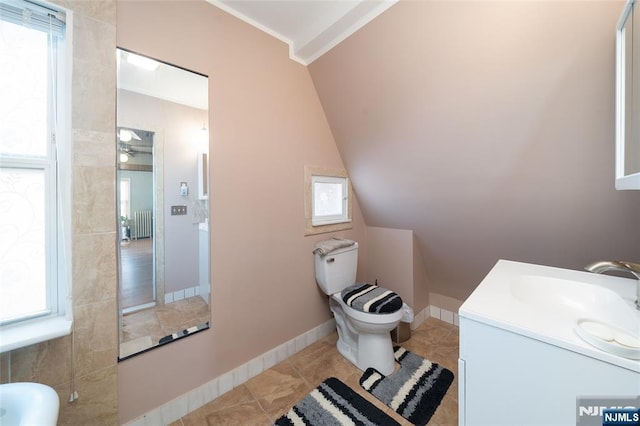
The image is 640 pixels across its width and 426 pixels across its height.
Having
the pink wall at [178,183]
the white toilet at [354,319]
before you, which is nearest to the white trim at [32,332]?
the pink wall at [178,183]

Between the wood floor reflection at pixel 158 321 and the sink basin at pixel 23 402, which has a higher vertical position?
the sink basin at pixel 23 402

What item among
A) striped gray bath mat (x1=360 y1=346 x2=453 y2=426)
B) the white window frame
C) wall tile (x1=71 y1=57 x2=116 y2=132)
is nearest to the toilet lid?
striped gray bath mat (x1=360 y1=346 x2=453 y2=426)

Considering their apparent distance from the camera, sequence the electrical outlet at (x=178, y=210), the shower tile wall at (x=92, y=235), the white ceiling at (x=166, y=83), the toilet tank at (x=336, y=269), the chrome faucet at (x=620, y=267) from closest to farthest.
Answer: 1. the chrome faucet at (x=620, y=267)
2. the shower tile wall at (x=92, y=235)
3. the white ceiling at (x=166, y=83)
4. the electrical outlet at (x=178, y=210)
5. the toilet tank at (x=336, y=269)

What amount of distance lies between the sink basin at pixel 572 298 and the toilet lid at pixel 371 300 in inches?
30.0

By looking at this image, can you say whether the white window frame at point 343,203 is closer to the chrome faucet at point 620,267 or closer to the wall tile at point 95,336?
the wall tile at point 95,336

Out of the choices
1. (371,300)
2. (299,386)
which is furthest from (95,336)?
(371,300)

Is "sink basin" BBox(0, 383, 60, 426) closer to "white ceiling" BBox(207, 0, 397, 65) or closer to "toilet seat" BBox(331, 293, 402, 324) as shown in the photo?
"toilet seat" BBox(331, 293, 402, 324)

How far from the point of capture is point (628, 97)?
36.1 inches

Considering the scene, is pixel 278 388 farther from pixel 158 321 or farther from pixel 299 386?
pixel 158 321

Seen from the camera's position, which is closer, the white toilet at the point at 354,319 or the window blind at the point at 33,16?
the window blind at the point at 33,16

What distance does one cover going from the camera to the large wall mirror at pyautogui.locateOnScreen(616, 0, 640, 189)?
84 centimetres

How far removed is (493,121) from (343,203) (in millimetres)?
1262

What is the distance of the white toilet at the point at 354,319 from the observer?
1.62m

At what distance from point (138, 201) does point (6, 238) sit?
45 cm
